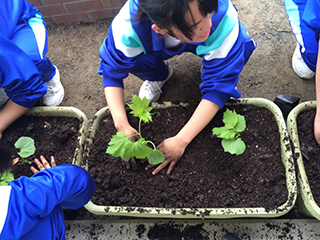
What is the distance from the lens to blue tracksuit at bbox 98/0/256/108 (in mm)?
998

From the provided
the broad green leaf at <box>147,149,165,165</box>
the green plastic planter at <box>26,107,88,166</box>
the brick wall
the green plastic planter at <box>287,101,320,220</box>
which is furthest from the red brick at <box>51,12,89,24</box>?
the green plastic planter at <box>287,101,320,220</box>

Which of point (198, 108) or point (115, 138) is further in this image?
point (198, 108)

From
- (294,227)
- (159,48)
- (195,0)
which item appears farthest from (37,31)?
(294,227)

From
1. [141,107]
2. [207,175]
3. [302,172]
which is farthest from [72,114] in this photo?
[302,172]

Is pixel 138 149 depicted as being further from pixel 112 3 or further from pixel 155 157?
pixel 112 3

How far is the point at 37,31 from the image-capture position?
4.88 feet

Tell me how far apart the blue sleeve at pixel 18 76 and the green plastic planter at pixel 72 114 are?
53 millimetres

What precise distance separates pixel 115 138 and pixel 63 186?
272 millimetres

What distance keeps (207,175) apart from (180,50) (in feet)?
1.92

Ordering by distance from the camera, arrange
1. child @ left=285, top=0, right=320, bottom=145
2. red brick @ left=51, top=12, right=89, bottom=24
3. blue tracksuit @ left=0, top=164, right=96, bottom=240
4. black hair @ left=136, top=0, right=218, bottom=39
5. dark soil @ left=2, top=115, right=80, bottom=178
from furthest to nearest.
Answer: red brick @ left=51, top=12, right=89, bottom=24 < dark soil @ left=2, top=115, right=80, bottom=178 < child @ left=285, top=0, right=320, bottom=145 < blue tracksuit @ left=0, top=164, right=96, bottom=240 < black hair @ left=136, top=0, right=218, bottom=39

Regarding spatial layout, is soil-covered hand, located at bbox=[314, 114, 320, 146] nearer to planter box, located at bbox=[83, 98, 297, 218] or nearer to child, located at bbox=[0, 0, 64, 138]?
planter box, located at bbox=[83, 98, 297, 218]

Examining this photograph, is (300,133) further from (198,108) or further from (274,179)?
(198,108)

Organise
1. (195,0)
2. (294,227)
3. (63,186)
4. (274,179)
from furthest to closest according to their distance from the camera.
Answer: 1. (294,227)
2. (274,179)
3. (63,186)
4. (195,0)

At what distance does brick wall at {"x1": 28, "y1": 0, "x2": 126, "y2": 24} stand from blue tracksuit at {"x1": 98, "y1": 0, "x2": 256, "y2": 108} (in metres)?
0.96
